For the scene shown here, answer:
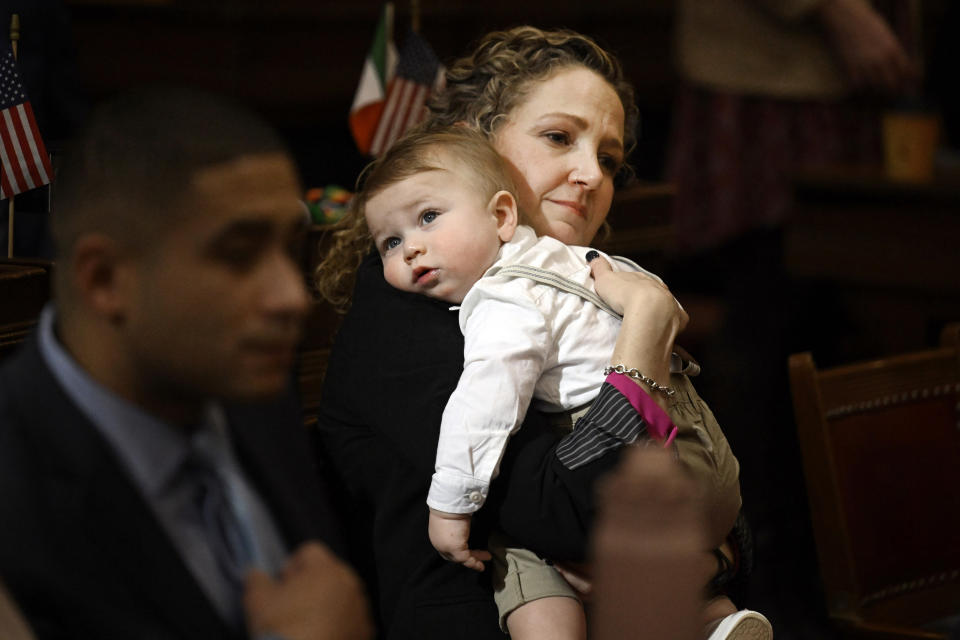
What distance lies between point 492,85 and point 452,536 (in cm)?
63

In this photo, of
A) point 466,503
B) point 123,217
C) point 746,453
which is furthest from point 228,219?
point 746,453

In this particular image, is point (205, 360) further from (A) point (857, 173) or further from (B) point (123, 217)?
(A) point (857, 173)

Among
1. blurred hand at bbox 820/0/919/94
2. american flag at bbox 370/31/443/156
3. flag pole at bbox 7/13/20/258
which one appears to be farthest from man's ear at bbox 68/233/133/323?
blurred hand at bbox 820/0/919/94

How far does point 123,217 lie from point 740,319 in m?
4.87

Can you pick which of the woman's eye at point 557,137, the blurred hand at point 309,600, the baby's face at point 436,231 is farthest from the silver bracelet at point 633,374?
the blurred hand at point 309,600

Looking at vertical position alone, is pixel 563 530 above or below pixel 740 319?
above

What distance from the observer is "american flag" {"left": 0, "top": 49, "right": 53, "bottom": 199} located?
152 centimetres

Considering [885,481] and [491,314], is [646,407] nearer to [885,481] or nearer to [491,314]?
[491,314]

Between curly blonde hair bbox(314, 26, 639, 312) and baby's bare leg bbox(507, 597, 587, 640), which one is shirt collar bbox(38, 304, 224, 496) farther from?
curly blonde hair bbox(314, 26, 639, 312)

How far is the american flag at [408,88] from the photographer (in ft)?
9.66

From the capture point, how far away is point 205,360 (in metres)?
0.75

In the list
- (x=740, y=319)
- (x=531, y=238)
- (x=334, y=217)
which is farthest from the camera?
(x=740, y=319)

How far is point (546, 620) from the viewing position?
1484mm

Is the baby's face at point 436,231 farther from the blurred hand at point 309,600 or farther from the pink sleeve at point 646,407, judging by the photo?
the blurred hand at point 309,600
